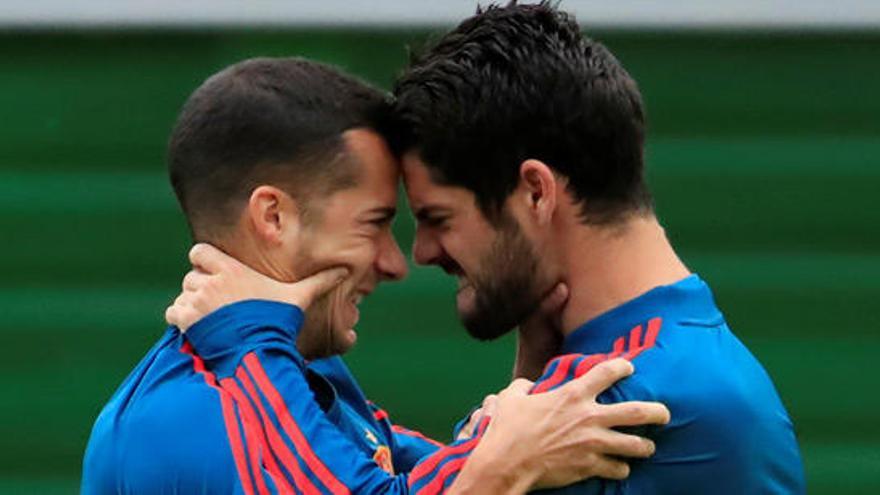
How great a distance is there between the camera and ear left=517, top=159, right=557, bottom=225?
329cm

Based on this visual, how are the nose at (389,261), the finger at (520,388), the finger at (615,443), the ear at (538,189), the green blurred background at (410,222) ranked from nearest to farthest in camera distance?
the finger at (615,443)
the finger at (520,388)
the ear at (538,189)
the nose at (389,261)
the green blurred background at (410,222)

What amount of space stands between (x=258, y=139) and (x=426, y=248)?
0.31 m

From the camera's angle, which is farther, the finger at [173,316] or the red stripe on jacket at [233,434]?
the finger at [173,316]

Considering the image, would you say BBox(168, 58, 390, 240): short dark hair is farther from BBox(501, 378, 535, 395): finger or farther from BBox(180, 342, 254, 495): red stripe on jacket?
BBox(501, 378, 535, 395): finger

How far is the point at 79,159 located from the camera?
4930mm

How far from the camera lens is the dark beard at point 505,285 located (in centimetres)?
336

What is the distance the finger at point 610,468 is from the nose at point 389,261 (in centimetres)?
60

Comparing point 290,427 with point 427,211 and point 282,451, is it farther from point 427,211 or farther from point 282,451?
point 427,211

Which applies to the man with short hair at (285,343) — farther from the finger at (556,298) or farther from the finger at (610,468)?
the finger at (556,298)

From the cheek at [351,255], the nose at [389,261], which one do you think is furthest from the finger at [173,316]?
the nose at [389,261]

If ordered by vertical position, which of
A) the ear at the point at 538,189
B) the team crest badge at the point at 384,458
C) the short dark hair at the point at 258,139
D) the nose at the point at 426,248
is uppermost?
the short dark hair at the point at 258,139

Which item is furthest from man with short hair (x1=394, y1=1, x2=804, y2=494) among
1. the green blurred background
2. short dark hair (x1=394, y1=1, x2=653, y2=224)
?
the green blurred background

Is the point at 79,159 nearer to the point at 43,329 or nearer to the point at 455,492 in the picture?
the point at 43,329

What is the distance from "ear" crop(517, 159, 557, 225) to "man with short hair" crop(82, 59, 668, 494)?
26cm
